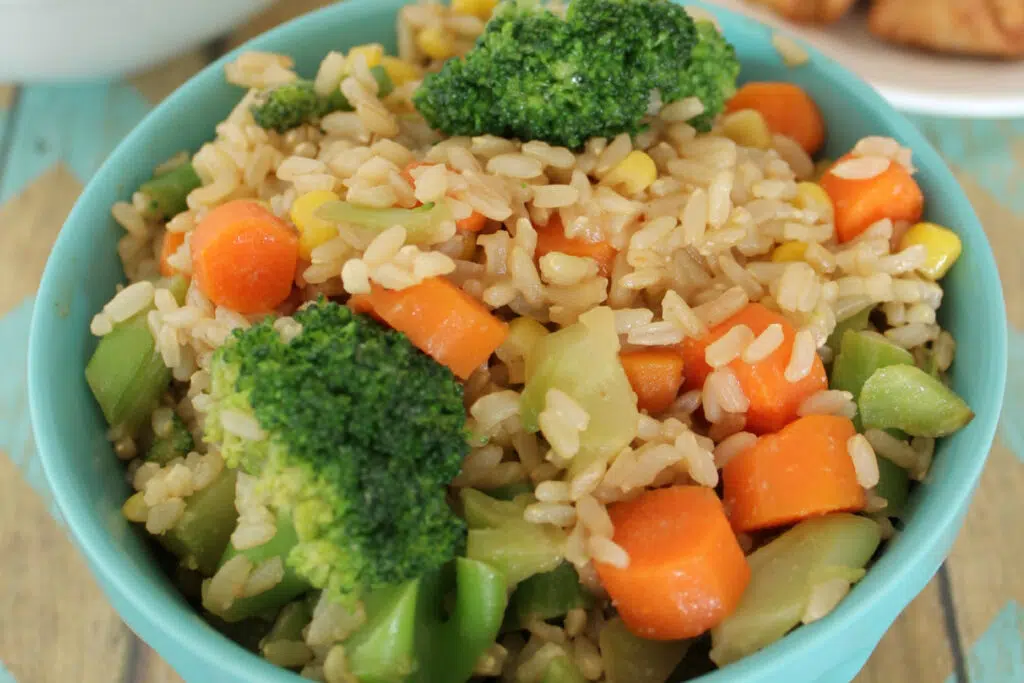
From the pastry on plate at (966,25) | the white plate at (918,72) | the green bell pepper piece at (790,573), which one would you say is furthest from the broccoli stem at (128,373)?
the pastry on plate at (966,25)

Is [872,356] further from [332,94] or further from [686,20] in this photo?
[332,94]

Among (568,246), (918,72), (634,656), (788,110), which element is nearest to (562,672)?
(634,656)

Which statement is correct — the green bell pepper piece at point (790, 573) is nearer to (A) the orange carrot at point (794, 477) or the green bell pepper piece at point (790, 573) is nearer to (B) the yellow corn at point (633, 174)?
(A) the orange carrot at point (794, 477)

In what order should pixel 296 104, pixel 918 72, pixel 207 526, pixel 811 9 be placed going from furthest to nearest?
pixel 811 9, pixel 918 72, pixel 296 104, pixel 207 526

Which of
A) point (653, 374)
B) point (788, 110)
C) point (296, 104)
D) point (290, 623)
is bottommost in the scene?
point (290, 623)

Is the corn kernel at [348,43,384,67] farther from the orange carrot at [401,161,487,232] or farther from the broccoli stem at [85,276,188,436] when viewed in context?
the broccoli stem at [85,276,188,436]

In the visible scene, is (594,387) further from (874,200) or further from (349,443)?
(874,200)
